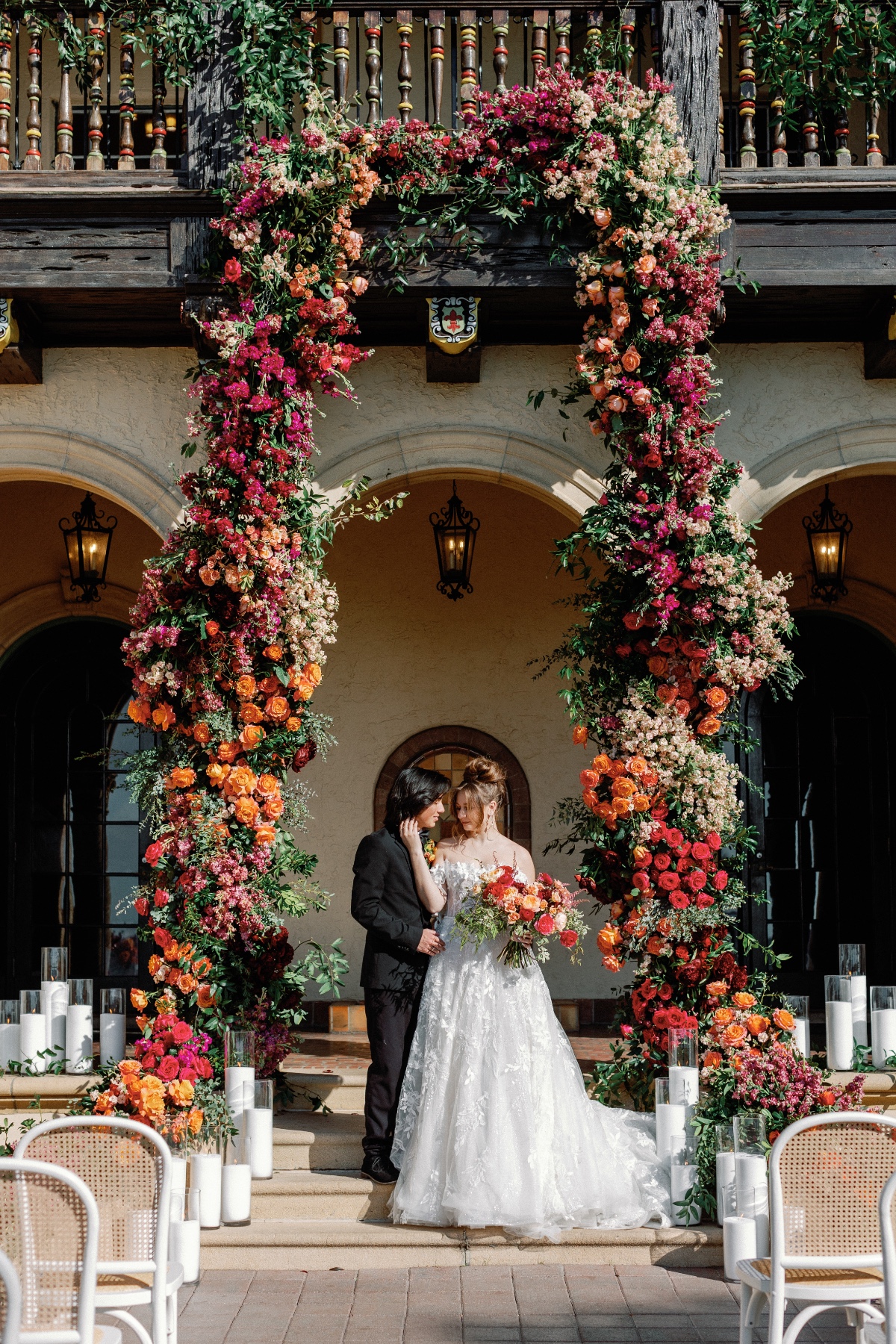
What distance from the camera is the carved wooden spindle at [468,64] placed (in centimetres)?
703

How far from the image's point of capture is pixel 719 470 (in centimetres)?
692

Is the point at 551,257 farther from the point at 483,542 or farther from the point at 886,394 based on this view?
the point at 483,542

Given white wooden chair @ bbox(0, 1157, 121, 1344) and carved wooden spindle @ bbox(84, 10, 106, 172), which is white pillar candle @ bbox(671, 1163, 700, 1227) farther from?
carved wooden spindle @ bbox(84, 10, 106, 172)

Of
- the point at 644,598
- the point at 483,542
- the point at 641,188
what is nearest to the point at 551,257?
the point at 641,188

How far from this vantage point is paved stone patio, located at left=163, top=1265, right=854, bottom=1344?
479 centimetres

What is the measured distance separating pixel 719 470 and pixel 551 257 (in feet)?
→ 4.72

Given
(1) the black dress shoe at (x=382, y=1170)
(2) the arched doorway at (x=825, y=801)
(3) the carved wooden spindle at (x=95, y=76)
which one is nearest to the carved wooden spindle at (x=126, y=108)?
(3) the carved wooden spindle at (x=95, y=76)

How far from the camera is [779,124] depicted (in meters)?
7.20

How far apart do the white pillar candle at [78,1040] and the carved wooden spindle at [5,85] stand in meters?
4.62

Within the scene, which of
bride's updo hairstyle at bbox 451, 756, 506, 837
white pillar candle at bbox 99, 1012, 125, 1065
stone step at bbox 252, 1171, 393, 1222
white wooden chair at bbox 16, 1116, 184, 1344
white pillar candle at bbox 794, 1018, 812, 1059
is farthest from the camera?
white pillar candle at bbox 99, 1012, 125, 1065

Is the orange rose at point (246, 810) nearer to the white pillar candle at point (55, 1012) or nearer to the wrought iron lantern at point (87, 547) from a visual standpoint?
the white pillar candle at point (55, 1012)

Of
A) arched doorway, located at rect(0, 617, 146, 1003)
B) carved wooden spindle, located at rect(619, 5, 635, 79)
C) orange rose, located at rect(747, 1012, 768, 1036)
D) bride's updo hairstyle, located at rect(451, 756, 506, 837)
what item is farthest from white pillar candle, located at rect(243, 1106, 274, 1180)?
carved wooden spindle, located at rect(619, 5, 635, 79)

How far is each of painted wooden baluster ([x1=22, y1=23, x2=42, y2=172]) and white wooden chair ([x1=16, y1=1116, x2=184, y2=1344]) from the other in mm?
5462

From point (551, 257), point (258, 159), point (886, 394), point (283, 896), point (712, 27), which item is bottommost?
point (283, 896)
